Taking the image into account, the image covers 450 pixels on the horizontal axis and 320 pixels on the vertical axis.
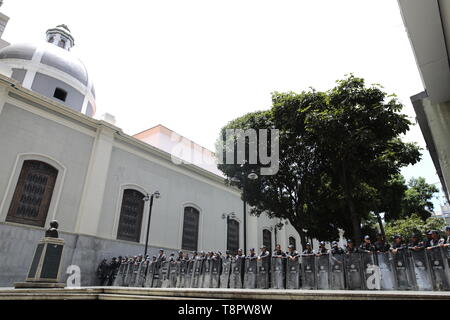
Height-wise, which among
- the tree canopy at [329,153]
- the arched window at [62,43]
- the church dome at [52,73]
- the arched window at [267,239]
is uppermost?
the arched window at [62,43]

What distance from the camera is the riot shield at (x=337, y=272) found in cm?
873

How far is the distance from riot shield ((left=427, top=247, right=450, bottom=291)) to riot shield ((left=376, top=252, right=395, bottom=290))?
1.02 meters

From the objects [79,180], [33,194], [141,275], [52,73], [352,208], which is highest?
[52,73]

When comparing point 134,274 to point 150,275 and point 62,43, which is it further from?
point 62,43

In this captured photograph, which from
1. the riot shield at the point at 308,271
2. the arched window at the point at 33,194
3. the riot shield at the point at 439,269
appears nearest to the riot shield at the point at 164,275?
the riot shield at the point at 308,271

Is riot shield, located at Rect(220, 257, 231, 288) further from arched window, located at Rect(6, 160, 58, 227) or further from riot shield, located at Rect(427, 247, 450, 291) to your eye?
arched window, located at Rect(6, 160, 58, 227)

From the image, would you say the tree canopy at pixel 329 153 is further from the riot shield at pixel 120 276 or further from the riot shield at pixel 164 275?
the riot shield at pixel 120 276

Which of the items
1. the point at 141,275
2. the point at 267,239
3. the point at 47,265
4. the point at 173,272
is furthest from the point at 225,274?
the point at 267,239

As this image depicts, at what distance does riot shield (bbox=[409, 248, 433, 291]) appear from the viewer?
739 cm

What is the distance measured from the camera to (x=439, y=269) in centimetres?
726

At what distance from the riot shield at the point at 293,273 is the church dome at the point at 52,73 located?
20297 mm

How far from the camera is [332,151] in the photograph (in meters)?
12.9

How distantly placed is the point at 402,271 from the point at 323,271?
221 cm
